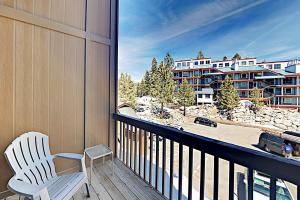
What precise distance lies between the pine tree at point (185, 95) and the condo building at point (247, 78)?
0.06 metres

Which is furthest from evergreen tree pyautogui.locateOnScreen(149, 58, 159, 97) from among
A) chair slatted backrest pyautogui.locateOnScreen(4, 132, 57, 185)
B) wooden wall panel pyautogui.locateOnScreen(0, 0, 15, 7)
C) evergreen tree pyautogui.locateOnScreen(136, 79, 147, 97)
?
wooden wall panel pyautogui.locateOnScreen(0, 0, 15, 7)

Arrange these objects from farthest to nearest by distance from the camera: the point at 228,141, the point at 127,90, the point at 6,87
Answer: the point at 127,90
the point at 6,87
the point at 228,141

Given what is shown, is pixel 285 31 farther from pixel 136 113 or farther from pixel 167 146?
pixel 136 113

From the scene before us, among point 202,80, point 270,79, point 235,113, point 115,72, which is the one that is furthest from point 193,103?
point 115,72

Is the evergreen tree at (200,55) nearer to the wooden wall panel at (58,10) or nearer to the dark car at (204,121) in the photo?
the dark car at (204,121)

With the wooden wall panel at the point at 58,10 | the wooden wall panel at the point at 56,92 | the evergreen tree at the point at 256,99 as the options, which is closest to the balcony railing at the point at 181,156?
the evergreen tree at the point at 256,99

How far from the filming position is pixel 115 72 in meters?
3.28

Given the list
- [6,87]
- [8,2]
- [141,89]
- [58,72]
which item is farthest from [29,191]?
[141,89]

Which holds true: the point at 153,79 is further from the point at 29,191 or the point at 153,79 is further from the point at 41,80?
the point at 29,191

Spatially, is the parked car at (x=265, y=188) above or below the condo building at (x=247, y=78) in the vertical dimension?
below

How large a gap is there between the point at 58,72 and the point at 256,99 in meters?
2.55

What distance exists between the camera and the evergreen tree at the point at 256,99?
188 cm

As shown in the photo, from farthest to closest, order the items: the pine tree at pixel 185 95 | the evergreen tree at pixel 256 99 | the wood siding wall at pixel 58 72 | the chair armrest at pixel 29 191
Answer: the pine tree at pixel 185 95
the wood siding wall at pixel 58 72
the evergreen tree at pixel 256 99
the chair armrest at pixel 29 191

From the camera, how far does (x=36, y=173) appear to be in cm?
184
